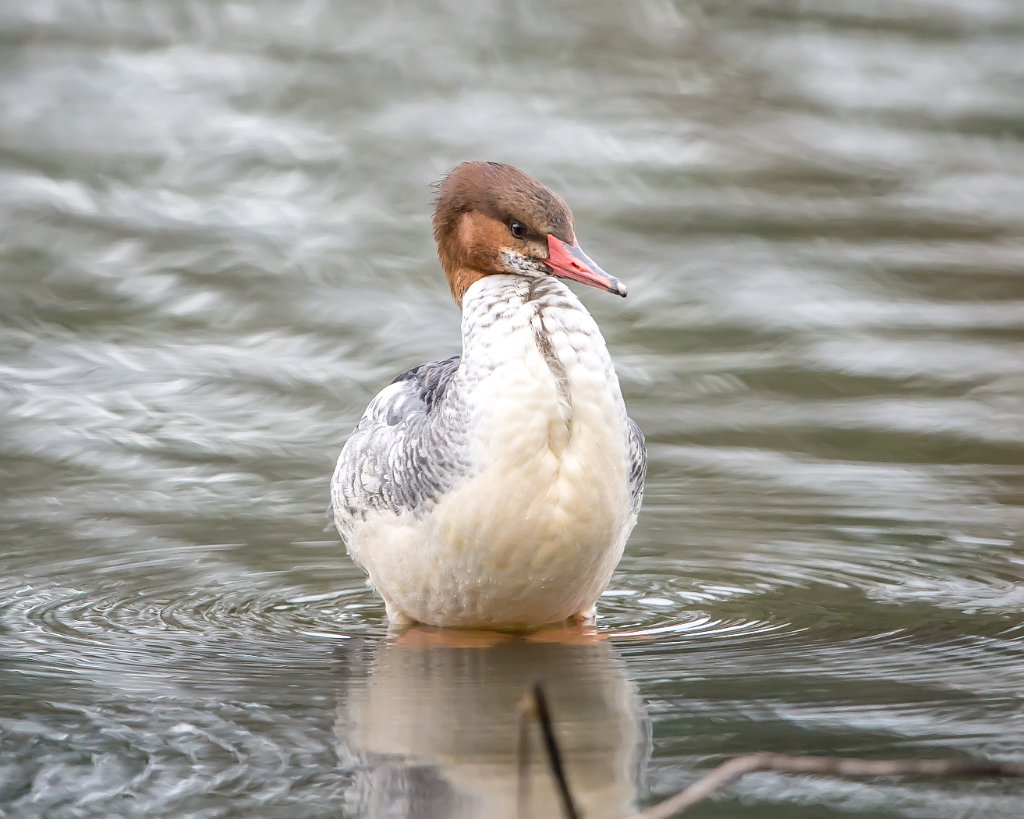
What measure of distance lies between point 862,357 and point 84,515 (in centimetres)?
392

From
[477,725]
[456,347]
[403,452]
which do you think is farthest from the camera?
[456,347]

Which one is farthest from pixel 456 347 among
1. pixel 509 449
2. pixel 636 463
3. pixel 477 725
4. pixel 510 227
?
pixel 477 725

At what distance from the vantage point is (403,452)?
521 cm

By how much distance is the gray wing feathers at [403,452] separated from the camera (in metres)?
5.00

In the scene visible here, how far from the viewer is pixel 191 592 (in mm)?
5668

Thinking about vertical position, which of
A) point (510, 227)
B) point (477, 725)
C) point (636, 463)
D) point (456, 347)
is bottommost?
point (477, 725)

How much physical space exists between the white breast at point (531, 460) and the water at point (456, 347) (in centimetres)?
28

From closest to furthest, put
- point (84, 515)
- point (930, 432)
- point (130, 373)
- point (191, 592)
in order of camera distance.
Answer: point (191, 592), point (84, 515), point (930, 432), point (130, 373)

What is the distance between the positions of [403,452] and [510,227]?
75 centimetres

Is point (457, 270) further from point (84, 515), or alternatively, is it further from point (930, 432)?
point (930, 432)

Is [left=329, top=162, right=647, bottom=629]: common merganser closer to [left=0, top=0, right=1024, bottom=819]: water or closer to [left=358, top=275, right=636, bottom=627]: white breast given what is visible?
[left=358, top=275, right=636, bottom=627]: white breast

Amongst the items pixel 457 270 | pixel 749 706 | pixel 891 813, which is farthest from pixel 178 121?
pixel 891 813

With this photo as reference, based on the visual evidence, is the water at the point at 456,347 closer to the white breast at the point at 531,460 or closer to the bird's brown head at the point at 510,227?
the white breast at the point at 531,460

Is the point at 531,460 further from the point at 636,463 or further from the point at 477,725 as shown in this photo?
the point at 477,725
